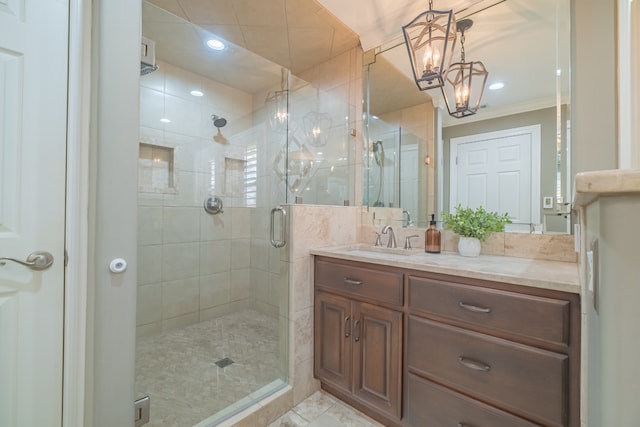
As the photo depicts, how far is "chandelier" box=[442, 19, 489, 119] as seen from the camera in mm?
1675

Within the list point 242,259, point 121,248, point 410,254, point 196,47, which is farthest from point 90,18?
point 242,259

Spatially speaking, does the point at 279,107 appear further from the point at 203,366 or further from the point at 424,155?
the point at 203,366

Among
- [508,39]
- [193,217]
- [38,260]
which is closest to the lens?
[38,260]

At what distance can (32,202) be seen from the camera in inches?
33.9

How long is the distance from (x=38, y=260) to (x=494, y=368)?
171cm

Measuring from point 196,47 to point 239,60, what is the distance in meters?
0.35

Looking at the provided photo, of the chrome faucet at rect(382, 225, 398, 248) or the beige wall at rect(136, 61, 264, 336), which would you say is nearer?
the chrome faucet at rect(382, 225, 398, 248)

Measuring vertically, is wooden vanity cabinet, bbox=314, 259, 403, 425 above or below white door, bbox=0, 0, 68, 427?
below

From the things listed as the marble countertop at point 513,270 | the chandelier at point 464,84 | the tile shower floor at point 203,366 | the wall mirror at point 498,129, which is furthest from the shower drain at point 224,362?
the chandelier at point 464,84

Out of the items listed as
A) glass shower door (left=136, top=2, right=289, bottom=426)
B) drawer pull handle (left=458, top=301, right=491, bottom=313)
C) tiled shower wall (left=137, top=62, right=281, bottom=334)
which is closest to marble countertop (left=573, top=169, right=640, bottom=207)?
drawer pull handle (left=458, top=301, right=491, bottom=313)

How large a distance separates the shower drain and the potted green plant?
1740 millimetres

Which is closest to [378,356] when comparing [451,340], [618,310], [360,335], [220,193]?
[360,335]

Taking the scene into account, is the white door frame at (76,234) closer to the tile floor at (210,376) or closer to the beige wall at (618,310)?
the tile floor at (210,376)

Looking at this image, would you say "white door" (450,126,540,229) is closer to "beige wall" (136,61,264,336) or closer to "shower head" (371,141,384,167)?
"shower head" (371,141,384,167)
